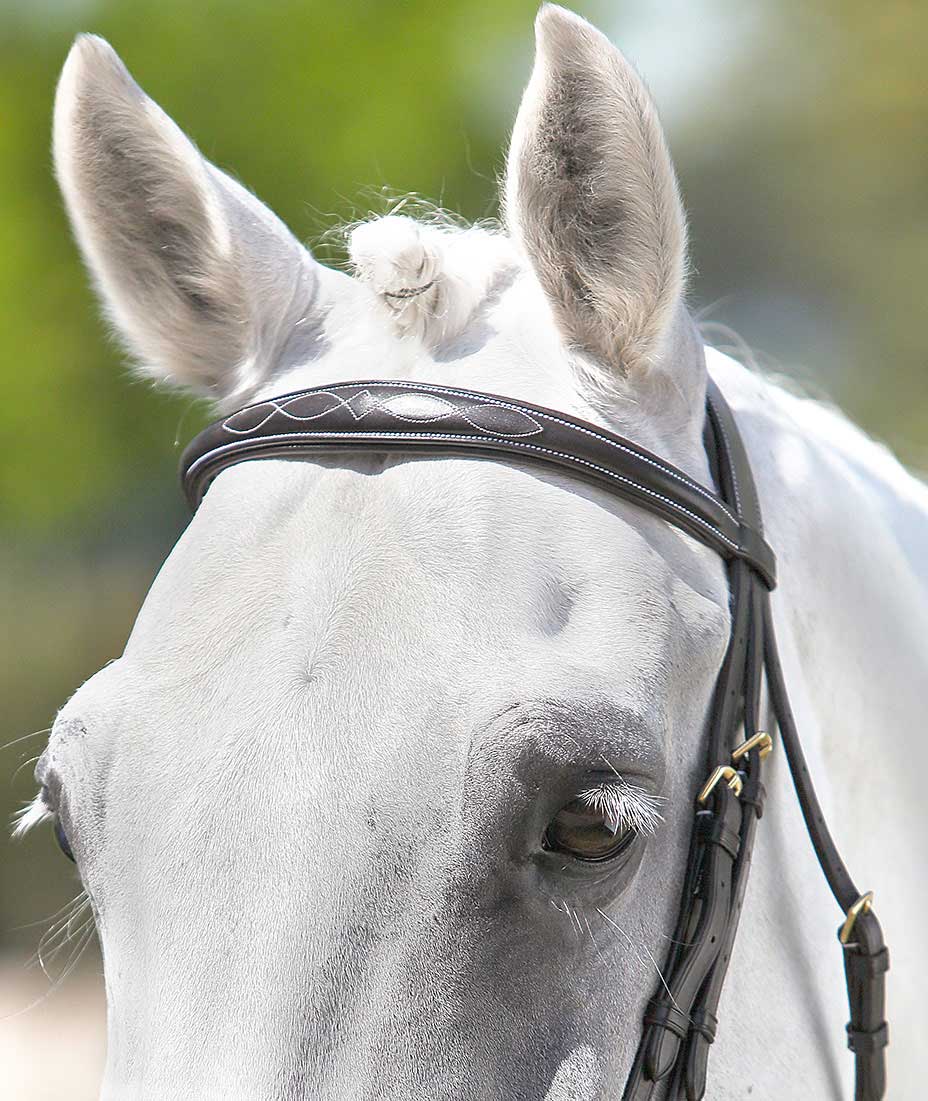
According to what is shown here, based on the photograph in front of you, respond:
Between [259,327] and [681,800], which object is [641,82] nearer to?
[259,327]

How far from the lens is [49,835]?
788 cm

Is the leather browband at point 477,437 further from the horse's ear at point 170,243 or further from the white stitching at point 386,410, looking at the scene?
the horse's ear at point 170,243

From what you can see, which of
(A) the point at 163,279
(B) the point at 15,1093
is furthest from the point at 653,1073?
(B) the point at 15,1093

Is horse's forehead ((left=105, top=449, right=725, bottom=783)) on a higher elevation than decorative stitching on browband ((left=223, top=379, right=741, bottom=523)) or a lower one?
lower

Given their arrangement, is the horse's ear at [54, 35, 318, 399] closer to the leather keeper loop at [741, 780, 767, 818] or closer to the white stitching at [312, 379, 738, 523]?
the white stitching at [312, 379, 738, 523]

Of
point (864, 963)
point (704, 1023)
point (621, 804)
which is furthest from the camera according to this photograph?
point (864, 963)

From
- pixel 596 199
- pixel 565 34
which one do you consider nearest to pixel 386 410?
pixel 596 199

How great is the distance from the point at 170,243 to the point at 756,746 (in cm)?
120

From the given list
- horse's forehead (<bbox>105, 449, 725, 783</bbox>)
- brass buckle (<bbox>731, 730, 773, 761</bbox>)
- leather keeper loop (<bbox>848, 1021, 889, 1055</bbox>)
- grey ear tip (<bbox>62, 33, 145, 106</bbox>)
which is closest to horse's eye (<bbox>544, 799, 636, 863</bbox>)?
horse's forehead (<bbox>105, 449, 725, 783</bbox>)

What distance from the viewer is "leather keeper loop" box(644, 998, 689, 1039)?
1.33 m

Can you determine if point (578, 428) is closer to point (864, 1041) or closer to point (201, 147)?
point (864, 1041)

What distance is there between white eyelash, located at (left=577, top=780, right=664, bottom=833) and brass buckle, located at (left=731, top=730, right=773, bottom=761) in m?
0.24

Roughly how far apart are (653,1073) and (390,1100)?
0.35 m

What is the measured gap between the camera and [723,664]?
151 centimetres
